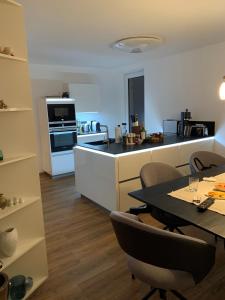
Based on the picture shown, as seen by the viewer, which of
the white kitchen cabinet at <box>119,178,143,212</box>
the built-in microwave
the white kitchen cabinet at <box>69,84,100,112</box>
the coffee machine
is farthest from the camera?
the white kitchen cabinet at <box>69,84,100,112</box>

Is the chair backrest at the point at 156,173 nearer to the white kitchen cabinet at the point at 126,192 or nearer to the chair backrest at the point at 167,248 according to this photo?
the white kitchen cabinet at the point at 126,192

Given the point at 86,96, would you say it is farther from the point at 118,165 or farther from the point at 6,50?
the point at 6,50

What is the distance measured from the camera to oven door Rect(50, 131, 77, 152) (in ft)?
15.8

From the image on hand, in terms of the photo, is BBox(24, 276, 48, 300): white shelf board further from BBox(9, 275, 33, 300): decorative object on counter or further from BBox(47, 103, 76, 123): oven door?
BBox(47, 103, 76, 123): oven door

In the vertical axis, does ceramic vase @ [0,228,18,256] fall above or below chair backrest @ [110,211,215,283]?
below

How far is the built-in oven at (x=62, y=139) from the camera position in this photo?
4.82 m

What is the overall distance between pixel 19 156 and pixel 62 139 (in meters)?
3.16

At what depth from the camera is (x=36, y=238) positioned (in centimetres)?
199

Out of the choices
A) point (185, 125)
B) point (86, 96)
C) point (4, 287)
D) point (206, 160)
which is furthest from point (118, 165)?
point (86, 96)

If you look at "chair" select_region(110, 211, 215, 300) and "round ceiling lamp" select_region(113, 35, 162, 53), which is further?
"round ceiling lamp" select_region(113, 35, 162, 53)

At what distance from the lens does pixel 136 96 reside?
18.6 ft

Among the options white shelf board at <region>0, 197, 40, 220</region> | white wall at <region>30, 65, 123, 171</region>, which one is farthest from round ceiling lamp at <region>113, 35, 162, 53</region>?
white shelf board at <region>0, 197, 40, 220</region>

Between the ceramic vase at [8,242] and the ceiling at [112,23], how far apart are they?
1929 mm

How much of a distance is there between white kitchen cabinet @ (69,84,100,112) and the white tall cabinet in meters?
3.41
